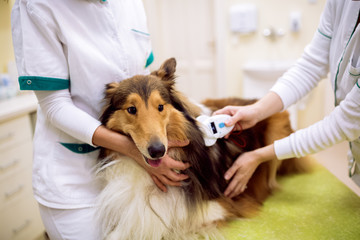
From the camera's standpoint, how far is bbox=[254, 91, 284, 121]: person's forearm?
4.60ft

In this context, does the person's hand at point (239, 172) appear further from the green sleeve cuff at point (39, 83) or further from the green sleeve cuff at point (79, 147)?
the green sleeve cuff at point (39, 83)

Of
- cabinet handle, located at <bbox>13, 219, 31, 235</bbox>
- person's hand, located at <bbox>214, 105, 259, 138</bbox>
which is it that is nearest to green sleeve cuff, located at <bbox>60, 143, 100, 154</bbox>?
person's hand, located at <bbox>214, 105, 259, 138</bbox>

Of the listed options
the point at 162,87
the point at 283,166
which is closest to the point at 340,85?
the point at 283,166

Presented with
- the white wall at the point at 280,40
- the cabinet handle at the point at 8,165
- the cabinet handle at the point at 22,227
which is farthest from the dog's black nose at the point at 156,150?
the white wall at the point at 280,40

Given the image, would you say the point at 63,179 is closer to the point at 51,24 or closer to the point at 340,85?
the point at 51,24

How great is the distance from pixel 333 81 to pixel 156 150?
86cm

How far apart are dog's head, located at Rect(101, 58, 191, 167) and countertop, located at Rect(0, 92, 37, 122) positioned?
3.86 ft

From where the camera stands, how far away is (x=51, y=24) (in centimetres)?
108

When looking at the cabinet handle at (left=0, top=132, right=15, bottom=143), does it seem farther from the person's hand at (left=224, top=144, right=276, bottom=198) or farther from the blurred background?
the person's hand at (left=224, top=144, right=276, bottom=198)

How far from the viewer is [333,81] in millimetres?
1271

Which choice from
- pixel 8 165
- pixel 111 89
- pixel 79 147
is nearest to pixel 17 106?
pixel 8 165

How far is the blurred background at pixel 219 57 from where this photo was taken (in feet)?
7.13

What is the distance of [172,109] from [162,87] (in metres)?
0.10

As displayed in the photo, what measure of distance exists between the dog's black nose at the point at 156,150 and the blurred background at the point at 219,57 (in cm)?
151
